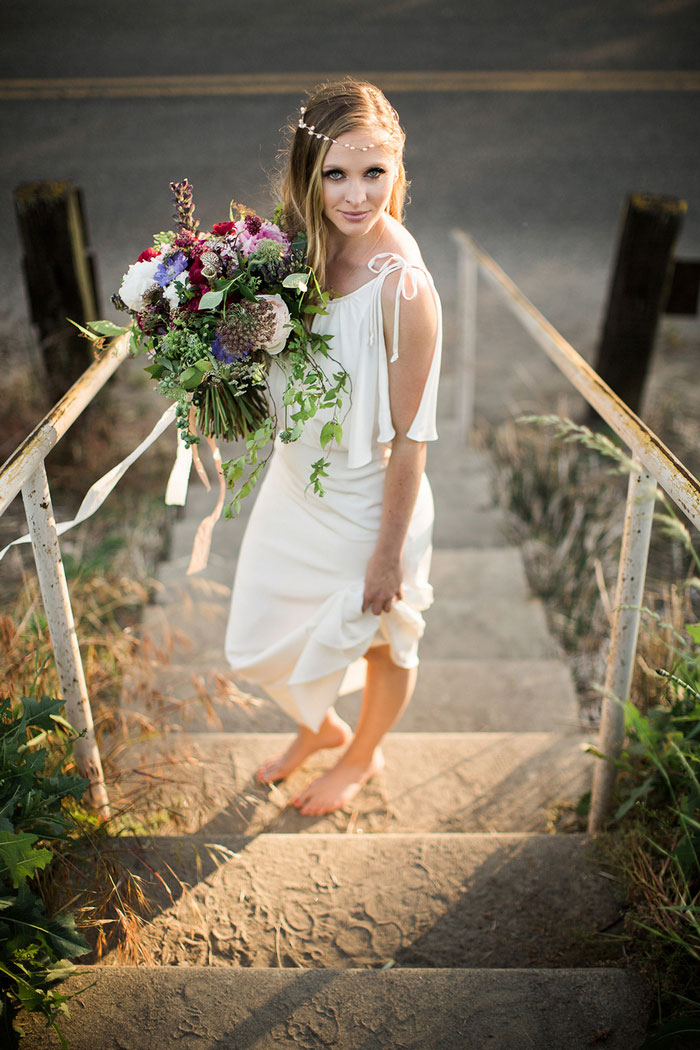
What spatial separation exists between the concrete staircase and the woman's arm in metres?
0.59

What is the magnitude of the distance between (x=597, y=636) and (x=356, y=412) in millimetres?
1617

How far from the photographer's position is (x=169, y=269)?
164 cm

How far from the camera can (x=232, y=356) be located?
5.25ft

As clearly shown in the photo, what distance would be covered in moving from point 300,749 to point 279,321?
1216 millimetres

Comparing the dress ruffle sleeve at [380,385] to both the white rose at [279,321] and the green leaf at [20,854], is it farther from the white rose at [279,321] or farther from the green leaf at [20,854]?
the green leaf at [20,854]

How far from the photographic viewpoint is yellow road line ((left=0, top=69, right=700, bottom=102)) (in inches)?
362

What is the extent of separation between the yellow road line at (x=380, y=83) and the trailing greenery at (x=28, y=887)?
906 cm

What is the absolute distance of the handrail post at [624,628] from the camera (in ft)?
5.22

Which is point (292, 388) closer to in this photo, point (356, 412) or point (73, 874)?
point (356, 412)

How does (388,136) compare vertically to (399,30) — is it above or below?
below

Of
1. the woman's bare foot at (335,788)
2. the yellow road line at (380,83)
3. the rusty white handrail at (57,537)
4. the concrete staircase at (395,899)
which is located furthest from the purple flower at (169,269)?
the yellow road line at (380,83)

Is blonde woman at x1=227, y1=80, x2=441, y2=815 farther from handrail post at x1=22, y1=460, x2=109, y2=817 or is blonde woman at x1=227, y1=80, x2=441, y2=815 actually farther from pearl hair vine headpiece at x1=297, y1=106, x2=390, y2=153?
handrail post at x1=22, y1=460, x2=109, y2=817

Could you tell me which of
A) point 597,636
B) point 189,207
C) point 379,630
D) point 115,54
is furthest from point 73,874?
point 115,54

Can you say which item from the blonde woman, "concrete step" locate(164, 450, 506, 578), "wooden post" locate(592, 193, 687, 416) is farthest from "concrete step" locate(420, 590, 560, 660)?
"wooden post" locate(592, 193, 687, 416)
